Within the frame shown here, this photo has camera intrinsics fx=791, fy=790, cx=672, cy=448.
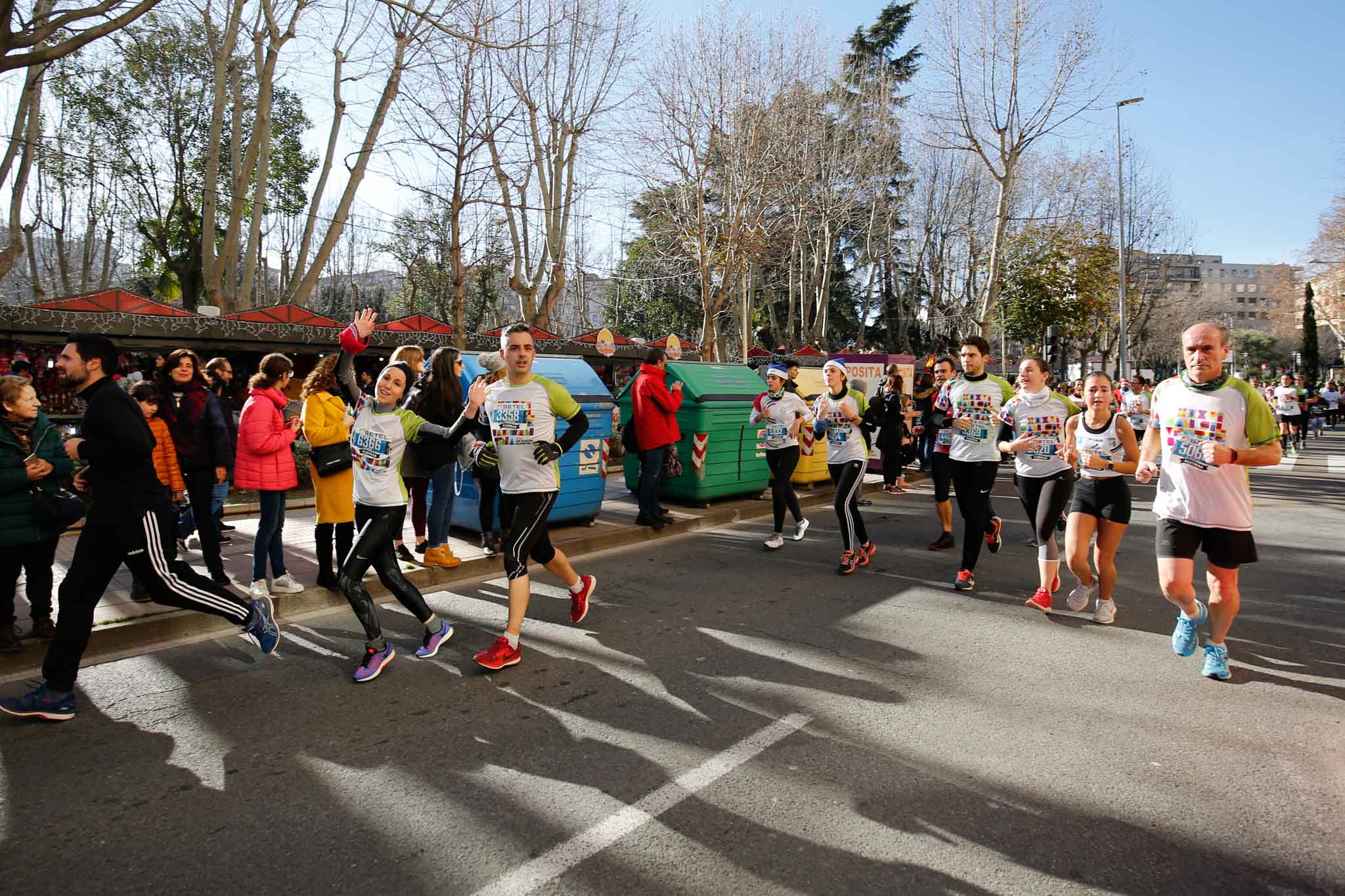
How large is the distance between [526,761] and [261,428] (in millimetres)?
3477

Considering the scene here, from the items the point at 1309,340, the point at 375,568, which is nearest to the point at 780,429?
the point at 375,568

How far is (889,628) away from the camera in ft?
17.2

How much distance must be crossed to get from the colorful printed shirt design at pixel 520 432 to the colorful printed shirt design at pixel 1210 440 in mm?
3397

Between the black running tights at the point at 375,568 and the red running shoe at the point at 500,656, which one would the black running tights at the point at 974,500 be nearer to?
the red running shoe at the point at 500,656

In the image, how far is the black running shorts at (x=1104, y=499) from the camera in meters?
5.09

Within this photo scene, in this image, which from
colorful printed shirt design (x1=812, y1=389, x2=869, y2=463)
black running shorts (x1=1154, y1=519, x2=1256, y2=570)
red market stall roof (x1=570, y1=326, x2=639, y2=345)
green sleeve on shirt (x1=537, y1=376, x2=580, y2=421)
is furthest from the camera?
red market stall roof (x1=570, y1=326, x2=639, y2=345)

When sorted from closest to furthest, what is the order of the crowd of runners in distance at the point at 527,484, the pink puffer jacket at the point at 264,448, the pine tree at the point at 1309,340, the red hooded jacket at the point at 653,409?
the crowd of runners in distance at the point at 527,484 → the pink puffer jacket at the point at 264,448 → the red hooded jacket at the point at 653,409 → the pine tree at the point at 1309,340

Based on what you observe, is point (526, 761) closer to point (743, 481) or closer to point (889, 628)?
point (889, 628)

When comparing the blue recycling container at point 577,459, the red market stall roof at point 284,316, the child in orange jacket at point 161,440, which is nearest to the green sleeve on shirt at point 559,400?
the child in orange jacket at point 161,440

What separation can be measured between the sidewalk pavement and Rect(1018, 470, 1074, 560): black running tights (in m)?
3.92

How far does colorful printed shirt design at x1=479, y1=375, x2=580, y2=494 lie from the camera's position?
14.9ft

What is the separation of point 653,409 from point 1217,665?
17.6 ft

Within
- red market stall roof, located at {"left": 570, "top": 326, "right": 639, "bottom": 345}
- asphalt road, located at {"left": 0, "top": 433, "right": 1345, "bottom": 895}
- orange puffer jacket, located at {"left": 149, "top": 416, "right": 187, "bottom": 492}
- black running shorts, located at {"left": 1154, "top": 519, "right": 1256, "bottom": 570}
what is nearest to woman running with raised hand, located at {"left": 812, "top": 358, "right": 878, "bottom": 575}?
asphalt road, located at {"left": 0, "top": 433, "right": 1345, "bottom": 895}

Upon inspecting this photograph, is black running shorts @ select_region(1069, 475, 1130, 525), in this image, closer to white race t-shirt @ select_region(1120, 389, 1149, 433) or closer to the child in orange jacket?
the child in orange jacket
